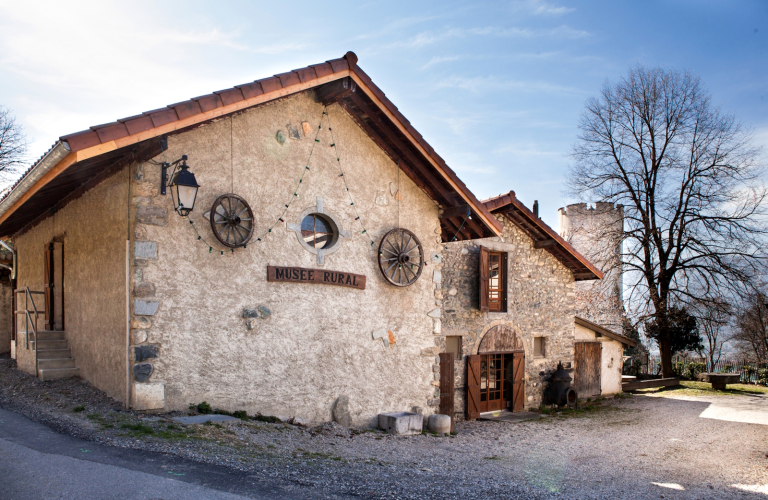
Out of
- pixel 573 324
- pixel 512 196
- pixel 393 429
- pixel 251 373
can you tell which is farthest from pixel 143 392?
pixel 573 324

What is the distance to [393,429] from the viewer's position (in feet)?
29.1

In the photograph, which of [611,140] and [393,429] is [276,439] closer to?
[393,429]

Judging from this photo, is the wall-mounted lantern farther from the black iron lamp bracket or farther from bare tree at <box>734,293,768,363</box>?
bare tree at <box>734,293,768,363</box>

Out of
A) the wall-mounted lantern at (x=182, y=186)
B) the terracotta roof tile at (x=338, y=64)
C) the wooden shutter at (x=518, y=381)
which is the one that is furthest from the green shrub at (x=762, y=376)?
the wall-mounted lantern at (x=182, y=186)

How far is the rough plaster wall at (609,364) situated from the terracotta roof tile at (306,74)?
12.2 metres

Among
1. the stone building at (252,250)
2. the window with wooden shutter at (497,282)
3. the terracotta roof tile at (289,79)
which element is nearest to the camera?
the stone building at (252,250)

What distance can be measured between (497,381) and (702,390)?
9.41 meters

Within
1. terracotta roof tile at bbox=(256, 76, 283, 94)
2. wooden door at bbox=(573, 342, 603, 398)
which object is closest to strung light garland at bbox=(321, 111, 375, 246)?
terracotta roof tile at bbox=(256, 76, 283, 94)

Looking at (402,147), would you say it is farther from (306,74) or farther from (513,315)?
(513,315)

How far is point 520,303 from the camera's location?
1460 cm

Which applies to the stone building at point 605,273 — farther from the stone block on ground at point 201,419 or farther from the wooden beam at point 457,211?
the stone block on ground at point 201,419

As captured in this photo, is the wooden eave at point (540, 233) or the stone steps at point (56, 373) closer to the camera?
the stone steps at point (56, 373)

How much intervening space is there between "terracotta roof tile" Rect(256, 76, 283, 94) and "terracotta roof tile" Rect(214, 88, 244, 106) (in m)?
0.35

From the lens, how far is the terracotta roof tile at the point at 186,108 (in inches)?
266
